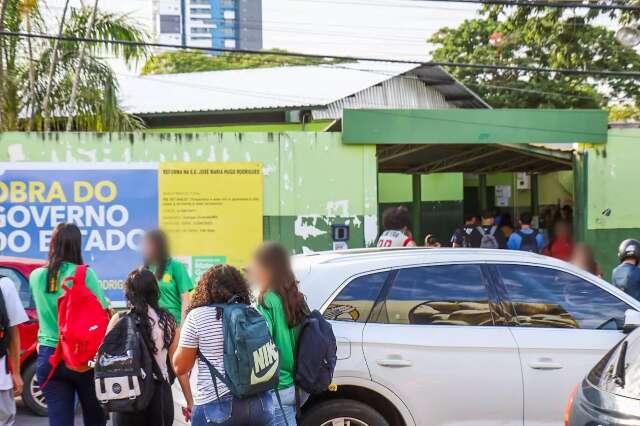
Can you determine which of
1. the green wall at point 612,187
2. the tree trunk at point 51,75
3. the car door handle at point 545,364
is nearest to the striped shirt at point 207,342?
the car door handle at point 545,364

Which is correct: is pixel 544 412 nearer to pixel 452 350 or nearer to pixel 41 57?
pixel 452 350

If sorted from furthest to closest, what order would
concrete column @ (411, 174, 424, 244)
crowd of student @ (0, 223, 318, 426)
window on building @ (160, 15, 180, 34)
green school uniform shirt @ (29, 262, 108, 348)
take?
window on building @ (160, 15, 180, 34) < concrete column @ (411, 174, 424, 244) < green school uniform shirt @ (29, 262, 108, 348) < crowd of student @ (0, 223, 318, 426)

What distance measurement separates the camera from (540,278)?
6.15 meters

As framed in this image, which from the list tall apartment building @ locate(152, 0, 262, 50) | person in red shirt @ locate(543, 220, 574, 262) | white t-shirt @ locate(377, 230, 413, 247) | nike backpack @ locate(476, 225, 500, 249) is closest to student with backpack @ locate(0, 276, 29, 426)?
white t-shirt @ locate(377, 230, 413, 247)

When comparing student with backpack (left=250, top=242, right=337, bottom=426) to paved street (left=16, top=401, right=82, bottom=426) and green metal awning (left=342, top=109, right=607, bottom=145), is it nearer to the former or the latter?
paved street (left=16, top=401, right=82, bottom=426)

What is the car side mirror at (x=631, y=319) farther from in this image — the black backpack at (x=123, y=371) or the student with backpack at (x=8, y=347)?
the student with backpack at (x=8, y=347)

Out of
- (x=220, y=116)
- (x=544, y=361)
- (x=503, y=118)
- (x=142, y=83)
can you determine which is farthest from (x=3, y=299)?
(x=142, y=83)

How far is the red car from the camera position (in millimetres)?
8516

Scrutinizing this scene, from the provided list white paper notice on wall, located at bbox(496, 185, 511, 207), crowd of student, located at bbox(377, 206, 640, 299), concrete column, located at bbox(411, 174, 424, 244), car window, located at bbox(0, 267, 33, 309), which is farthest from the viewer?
white paper notice on wall, located at bbox(496, 185, 511, 207)

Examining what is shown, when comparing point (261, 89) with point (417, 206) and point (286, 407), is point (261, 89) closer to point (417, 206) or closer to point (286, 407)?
point (417, 206)

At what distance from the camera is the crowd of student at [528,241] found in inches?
348

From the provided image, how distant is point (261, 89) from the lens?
82.8 feet

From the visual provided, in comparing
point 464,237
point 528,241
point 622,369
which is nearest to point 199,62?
point 464,237

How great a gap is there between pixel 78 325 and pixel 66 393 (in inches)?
20.7
